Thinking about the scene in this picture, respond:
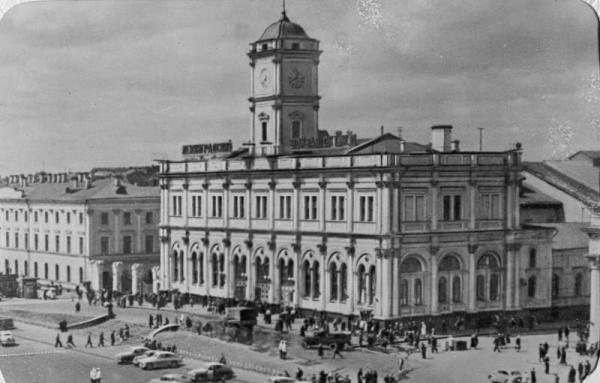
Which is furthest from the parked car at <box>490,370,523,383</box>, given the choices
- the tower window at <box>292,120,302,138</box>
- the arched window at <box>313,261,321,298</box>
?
the tower window at <box>292,120,302,138</box>

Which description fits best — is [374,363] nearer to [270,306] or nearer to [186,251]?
[270,306]

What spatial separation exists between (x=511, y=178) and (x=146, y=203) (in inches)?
176

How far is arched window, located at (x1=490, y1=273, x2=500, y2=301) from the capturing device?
1645 centimetres

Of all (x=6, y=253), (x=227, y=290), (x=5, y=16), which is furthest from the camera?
(x=227, y=290)

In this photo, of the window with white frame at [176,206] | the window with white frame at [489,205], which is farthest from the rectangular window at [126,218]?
the window with white frame at [489,205]

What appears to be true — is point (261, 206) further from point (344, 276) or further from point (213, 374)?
point (213, 374)

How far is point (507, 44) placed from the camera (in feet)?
48.9

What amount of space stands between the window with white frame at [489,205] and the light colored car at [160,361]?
4204mm

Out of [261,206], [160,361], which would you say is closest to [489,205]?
[261,206]

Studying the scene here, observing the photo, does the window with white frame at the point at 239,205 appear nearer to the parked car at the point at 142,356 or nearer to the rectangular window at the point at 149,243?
the rectangular window at the point at 149,243

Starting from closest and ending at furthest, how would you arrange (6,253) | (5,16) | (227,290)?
(5,16), (6,253), (227,290)

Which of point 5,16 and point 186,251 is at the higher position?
point 5,16

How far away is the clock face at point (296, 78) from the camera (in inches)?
597

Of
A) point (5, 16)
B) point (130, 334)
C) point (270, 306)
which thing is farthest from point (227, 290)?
point (5, 16)
